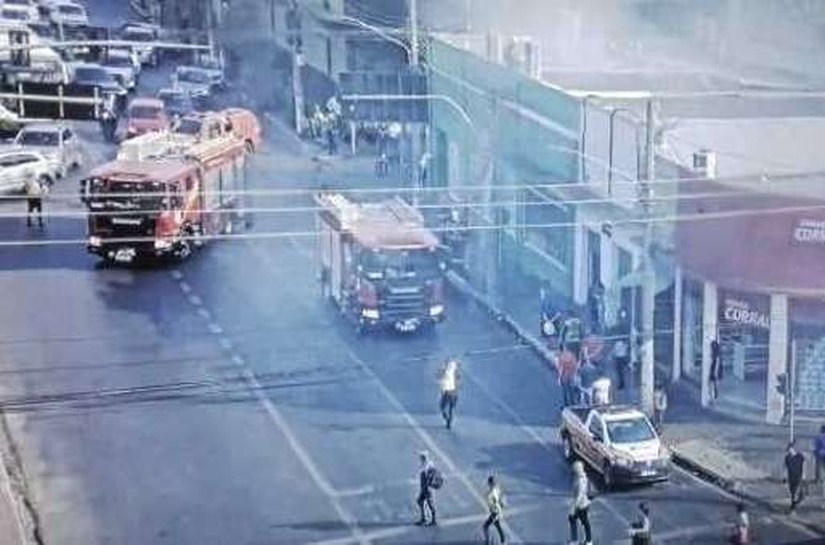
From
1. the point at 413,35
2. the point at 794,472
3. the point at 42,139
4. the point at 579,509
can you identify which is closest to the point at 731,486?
the point at 794,472

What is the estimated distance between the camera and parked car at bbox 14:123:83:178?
3366 cm

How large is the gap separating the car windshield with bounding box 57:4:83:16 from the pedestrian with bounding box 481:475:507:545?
125 feet

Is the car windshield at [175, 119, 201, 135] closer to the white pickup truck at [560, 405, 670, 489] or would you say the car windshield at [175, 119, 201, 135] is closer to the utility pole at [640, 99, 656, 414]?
the utility pole at [640, 99, 656, 414]

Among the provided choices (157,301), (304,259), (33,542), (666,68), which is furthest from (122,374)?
(666,68)

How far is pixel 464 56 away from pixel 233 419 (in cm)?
1335

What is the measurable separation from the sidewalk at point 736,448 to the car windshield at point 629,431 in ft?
3.44

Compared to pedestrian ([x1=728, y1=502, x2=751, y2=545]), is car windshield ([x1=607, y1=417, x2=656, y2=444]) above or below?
above

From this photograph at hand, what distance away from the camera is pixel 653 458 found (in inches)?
690

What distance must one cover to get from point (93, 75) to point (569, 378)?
24774mm

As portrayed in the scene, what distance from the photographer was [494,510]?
51.2 ft

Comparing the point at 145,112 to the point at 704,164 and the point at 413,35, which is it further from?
the point at 704,164

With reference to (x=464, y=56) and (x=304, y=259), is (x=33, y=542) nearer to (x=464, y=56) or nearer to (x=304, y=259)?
(x=304, y=259)

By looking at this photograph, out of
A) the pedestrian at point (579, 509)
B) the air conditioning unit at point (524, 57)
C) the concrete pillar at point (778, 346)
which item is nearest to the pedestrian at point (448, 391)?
the pedestrian at point (579, 509)

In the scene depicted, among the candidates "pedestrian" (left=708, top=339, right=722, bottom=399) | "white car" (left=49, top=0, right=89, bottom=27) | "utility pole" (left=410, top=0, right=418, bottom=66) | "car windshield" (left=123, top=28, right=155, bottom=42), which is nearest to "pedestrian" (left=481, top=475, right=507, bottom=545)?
"pedestrian" (left=708, top=339, right=722, bottom=399)
